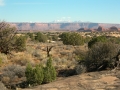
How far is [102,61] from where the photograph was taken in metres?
18.1

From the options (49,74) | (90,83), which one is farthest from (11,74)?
(90,83)

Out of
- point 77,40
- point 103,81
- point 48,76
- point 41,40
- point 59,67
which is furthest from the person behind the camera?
point 41,40

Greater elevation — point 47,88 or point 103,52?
point 103,52

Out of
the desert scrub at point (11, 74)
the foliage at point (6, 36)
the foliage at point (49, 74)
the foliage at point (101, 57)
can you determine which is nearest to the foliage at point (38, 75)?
the foliage at point (49, 74)

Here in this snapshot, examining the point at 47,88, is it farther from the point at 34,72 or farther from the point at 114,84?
the point at 114,84

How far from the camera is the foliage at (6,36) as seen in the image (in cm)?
1902

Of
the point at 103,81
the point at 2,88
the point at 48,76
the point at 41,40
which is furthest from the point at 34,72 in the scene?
the point at 41,40

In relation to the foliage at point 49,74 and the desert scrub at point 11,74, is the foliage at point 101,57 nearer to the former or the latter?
the foliage at point 49,74

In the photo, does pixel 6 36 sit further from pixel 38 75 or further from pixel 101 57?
pixel 101 57

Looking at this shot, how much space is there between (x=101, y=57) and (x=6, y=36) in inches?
330

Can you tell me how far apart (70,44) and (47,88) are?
118ft

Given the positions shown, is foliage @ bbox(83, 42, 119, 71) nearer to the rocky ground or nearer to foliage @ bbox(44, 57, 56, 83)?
the rocky ground

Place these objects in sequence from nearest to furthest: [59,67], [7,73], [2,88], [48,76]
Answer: [2,88]
[48,76]
[7,73]
[59,67]

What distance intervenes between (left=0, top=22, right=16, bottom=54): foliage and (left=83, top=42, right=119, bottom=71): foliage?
697 cm
